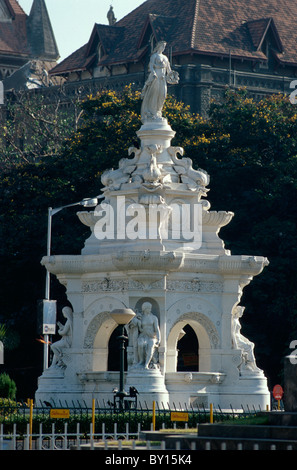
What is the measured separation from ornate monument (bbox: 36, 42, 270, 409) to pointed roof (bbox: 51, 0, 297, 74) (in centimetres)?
5277

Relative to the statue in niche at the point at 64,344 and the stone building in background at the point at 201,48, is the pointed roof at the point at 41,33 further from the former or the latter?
the statue in niche at the point at 64,344

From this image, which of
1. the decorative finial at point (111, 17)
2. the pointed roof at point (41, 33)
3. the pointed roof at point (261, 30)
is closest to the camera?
the pointed roof at point (261, 30)

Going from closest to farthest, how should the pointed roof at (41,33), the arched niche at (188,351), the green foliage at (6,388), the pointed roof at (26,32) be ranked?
the green foliage at (6,388), the arched niche at (188,351), the pointed roof at (26,32), the pointed roof at (41,33)

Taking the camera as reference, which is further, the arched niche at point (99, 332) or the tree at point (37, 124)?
the tree at point (37, 124)

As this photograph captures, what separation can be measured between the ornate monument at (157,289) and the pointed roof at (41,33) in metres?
96.7

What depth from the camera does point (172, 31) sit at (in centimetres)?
10025

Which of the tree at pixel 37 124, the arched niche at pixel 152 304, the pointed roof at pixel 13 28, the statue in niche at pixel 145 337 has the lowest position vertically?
the statue in niche at pixel 145 337

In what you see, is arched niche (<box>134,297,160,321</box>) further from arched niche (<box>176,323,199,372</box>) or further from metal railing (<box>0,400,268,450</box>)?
arched niche (<box>176,323,199,372</box>)

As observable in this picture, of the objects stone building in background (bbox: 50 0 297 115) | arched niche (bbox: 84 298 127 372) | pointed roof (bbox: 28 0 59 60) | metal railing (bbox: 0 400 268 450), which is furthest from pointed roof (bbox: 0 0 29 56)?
metal railing (bbox: 0 400 268 450)

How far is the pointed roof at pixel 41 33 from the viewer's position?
14125 cm

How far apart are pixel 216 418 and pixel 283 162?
2895cm

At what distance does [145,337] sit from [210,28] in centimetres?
5902

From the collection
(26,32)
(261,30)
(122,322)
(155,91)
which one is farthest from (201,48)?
(122,322)

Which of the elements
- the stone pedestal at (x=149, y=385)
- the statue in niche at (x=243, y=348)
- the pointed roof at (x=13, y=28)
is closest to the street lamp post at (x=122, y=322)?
the stone pedestal at (x=149, y=385)
